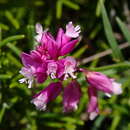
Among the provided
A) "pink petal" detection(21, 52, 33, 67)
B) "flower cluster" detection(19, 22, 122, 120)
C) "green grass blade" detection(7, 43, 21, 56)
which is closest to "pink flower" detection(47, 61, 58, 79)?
"flower cluster" detection(19, 22, 122, 120)

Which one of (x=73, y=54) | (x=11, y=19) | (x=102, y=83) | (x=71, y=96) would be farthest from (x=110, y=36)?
(x=11, y=19)

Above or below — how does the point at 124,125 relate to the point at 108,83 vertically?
below

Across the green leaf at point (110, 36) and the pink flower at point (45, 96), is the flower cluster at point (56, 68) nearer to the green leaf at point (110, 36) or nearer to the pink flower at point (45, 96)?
the pink flower at point (45, 96)

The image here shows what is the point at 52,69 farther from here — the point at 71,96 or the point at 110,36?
the point at 110,36

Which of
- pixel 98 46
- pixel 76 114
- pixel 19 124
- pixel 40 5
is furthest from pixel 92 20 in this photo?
pixel 19 124

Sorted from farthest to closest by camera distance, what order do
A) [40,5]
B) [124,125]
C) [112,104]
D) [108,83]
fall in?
[40,5]
[124,125]
[112,104]
[108,83]

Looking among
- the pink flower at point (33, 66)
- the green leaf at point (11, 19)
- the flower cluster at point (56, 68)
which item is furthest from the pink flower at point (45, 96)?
the green leaf at point (11, 19)

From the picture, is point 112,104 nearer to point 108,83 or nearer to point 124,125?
point 124,125

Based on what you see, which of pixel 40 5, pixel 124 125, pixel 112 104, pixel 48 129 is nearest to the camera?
pixel 112 104
